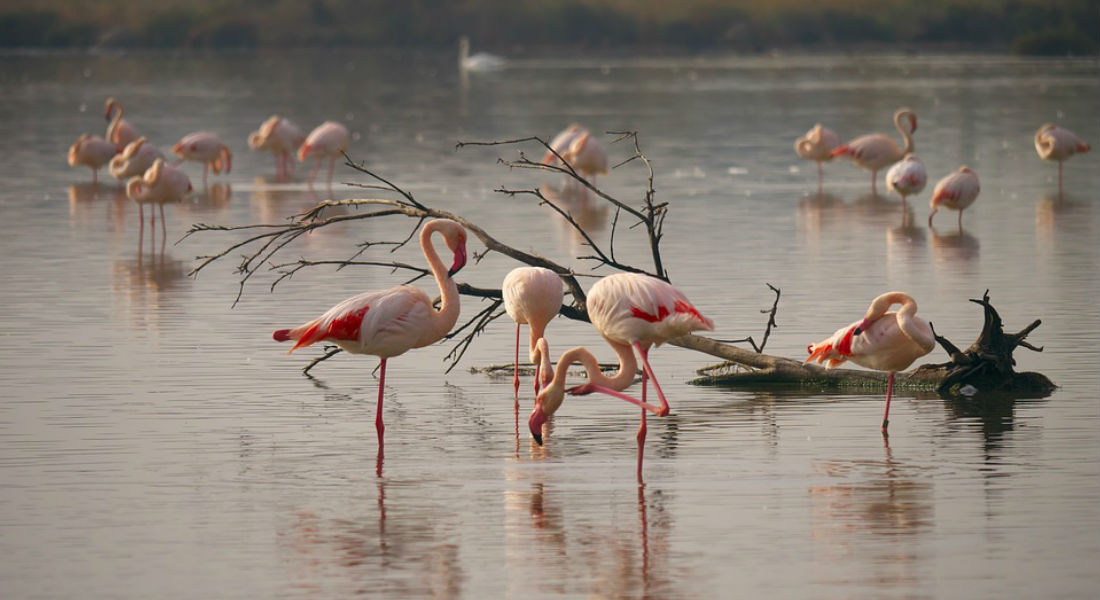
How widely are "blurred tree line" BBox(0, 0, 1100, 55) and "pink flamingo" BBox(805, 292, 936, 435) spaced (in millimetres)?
82027

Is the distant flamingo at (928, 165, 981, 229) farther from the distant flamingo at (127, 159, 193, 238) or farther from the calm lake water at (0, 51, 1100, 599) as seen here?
the distant flamingo at (127, 159, 193, 238)

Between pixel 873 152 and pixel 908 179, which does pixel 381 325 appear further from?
pixel 873 152

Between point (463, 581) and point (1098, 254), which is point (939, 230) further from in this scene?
point (463, 581)

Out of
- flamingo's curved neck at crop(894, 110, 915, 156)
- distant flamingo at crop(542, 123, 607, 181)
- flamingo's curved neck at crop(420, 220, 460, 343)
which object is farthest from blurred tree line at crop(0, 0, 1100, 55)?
flamingo's curved neck at crop(420, 220, 460, 343)

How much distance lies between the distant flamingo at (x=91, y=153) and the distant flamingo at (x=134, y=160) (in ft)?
7.03

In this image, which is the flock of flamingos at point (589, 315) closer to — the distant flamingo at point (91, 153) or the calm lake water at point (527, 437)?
the calm lake water at point (527, 437)

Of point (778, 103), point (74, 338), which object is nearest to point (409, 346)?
point (74, 338)

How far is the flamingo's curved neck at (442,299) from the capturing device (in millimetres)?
9914

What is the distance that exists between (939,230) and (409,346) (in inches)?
431

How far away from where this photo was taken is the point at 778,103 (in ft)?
151

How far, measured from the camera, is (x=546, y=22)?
339 ft

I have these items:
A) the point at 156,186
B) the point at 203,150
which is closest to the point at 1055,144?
the point at 203,150

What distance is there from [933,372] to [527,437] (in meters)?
2.50

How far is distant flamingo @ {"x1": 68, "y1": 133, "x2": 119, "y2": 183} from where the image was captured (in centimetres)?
2750
